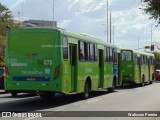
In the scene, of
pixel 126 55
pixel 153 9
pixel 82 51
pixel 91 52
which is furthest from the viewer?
pixel 126 55

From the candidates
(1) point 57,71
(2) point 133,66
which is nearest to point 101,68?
(1) point 57,71

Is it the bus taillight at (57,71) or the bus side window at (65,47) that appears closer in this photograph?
the bus taillight at (57,71)

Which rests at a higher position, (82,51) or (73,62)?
(82,51)

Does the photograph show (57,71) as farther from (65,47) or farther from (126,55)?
(126,55)

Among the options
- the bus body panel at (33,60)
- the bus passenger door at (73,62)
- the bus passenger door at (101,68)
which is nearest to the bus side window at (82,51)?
the bus passenger door at (73,62)

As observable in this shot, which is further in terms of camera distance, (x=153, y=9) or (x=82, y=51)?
(x=82, y=51)

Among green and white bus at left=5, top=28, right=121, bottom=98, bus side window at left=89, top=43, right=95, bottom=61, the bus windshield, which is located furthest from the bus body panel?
the bus windshield

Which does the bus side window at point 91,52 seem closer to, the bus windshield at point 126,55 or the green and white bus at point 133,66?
the green and white bus at point 133,66

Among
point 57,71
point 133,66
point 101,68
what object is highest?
point 57,71

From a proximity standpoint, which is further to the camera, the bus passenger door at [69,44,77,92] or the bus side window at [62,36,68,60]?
the bus passenger door at [69,44,77,92]

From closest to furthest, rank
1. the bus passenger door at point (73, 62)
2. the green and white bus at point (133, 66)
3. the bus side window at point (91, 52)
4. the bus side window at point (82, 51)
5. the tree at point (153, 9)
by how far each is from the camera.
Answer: the tree at point (153, 9)
the bus passenger door at point (73, 62)
the bus side window at point (82, 51)
the bus side window at point (91, 52)
the green and white bus at point (133, 66)

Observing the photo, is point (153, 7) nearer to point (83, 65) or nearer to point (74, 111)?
point (74, 111)

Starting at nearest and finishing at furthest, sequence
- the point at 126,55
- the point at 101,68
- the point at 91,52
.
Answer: the point at 91,52
the point at 101,68
the point at 126,55

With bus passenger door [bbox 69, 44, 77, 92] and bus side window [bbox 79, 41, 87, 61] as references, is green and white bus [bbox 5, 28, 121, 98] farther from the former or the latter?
bus side window [bbox 79, 41, 87, 61]
